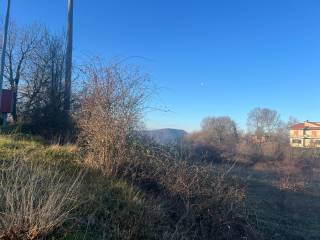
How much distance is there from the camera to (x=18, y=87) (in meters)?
22.6

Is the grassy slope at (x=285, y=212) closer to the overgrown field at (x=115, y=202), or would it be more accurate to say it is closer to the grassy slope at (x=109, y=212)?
the overgrown field at (x=115, y=202)

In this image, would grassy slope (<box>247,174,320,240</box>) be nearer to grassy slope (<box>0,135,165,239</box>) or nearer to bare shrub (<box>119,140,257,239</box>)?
bare shrub (<box>119,140,257,239</box>)

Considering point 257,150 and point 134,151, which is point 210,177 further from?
point 257,150

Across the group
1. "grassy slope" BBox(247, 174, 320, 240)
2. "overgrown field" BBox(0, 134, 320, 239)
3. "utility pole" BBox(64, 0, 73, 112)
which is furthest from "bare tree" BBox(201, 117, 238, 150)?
"overgrown field" BBox(0, 134, 320, 239)

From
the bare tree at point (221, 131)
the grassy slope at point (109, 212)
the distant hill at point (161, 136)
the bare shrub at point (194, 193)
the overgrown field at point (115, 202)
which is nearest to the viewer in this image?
the overgrown field at point (115, 202)

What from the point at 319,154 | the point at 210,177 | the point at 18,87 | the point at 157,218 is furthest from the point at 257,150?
the point at 157,218

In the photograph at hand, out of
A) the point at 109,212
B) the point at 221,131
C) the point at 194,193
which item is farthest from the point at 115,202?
the point at 221,131

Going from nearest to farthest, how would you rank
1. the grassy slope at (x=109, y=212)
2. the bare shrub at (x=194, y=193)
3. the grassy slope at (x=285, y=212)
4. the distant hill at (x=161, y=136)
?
the grassy slope at (x=109, y=212) → the bare shrub at (x=194, y=193) → the distant hill at (x=161, y=136) → the grassy slope at (x=285, y=212)

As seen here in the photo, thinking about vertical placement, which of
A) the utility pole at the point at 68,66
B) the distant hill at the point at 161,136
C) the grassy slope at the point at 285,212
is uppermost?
the utility pole at the point at 68,66

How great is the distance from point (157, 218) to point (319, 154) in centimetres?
3938

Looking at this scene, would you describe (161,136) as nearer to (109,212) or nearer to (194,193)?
(194,193)

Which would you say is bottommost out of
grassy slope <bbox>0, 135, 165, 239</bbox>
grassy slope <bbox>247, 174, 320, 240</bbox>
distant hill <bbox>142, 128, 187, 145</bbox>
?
grassy slope <bbox>247, 174, 320, 240</bbox>

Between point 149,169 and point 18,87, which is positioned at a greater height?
point 18,87

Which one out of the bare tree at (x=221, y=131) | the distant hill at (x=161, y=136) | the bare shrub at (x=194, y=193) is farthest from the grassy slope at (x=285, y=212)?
the bare tree at (x=221, y=131)
